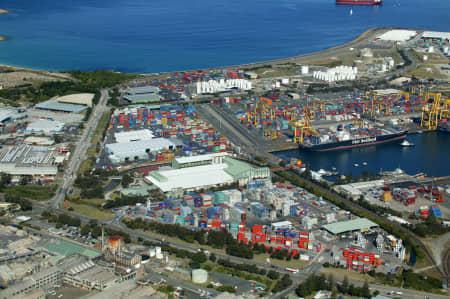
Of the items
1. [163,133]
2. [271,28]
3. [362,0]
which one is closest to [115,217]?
[163,133]

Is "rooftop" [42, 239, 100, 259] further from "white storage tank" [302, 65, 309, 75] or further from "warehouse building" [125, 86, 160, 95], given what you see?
"white storage tank" [302, 65, 309, 75]

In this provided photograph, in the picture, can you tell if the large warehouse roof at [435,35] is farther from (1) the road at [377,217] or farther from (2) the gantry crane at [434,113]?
(1) the road at [377,217]

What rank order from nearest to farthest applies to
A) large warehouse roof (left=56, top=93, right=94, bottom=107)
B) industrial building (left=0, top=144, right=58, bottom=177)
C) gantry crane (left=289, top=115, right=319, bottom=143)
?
industrial building (left=0, top=144, right=58, bottom=177), gantry crane (left=289, top=115, right=319, bottom=143), large warehouse roof (left=56, top=93, right=94, bottom=107)

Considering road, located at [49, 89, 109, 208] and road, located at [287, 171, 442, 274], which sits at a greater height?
road, located at [49, 89, 109, 208]

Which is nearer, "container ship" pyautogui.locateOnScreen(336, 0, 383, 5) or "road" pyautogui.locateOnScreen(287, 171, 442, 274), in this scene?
"road" pyautogui.locateOnScreen(287, 171, 442, 274)

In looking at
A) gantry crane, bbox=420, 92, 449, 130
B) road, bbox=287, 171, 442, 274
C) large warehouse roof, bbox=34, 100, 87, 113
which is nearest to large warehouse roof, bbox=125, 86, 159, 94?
large warehouse roof, bbox=34, 100, 87, 113

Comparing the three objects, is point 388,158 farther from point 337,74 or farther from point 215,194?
point 337,74

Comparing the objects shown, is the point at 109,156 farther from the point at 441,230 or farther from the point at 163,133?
the point at 441,230
